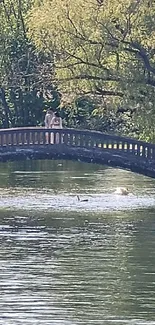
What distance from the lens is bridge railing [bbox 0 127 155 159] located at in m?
42.1

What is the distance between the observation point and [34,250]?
32.5m

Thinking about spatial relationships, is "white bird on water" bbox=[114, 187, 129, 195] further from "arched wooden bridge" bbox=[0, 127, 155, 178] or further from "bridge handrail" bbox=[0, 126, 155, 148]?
"bridge handrail" bbox=[0, 126, 155, 148]

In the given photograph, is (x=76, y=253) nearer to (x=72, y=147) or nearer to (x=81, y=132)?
(x=81, y=132)

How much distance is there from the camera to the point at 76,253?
32031 millimetres

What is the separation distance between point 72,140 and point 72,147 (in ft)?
0.75

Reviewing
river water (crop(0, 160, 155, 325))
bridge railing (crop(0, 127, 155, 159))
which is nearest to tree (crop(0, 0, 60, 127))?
river water (crop(0, 160, 155, 325))

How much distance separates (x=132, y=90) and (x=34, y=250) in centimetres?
1155

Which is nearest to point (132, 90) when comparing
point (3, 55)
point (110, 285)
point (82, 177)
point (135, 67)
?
point (135, 67)

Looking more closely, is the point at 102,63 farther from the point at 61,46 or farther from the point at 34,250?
the point at 34,250

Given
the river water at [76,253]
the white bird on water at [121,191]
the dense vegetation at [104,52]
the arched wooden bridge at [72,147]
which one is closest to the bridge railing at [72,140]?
the arched wooden bridge at [72,147]

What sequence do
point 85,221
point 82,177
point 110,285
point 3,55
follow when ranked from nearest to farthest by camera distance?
1. point 110,285
2. point 85,221
3. point 82,177
4. point 3,55

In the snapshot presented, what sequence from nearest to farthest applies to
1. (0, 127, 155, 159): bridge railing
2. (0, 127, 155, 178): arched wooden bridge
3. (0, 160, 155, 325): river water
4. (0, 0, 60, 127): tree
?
(0, 160, 155, 325): river water
(0, 127, 155, 159): bridge railing
(0, 127, 155, 178): arched wooden bridge
(0, 0, 60, 127): tree

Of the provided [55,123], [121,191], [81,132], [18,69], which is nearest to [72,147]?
[81,132]

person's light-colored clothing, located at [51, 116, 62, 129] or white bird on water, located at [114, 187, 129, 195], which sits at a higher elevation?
person's light-colored clothing, located at [51, 116, 62, 129]
